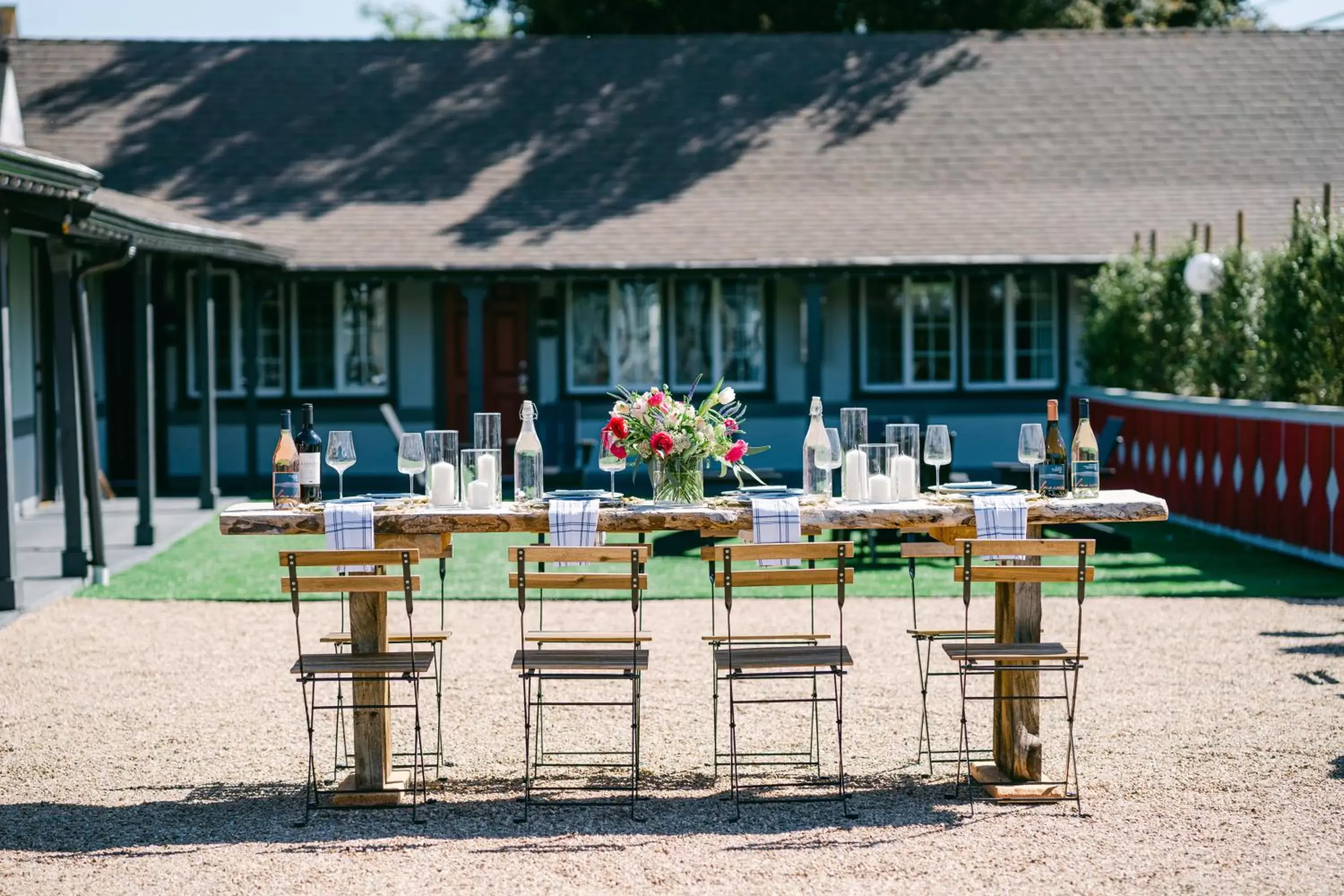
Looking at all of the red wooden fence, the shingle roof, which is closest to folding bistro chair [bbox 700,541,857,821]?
the red wooden fence

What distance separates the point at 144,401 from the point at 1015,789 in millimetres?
9449

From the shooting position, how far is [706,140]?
2188 centimetres

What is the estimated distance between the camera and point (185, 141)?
21.5 metres

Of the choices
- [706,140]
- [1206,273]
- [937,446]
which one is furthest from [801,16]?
[937,446]

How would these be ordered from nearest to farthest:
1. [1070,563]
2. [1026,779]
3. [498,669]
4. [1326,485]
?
[1026,779]
[498,669]
[1326,485]
[1070,563]

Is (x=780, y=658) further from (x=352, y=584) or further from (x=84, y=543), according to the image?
(x=84, y=543)

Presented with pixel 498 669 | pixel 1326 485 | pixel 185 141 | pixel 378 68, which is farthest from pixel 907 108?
pixel 498 669

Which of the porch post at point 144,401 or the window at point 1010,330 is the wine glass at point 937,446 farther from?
the window at point 1010,330

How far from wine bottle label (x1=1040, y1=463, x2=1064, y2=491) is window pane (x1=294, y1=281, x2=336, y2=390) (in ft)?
49.3

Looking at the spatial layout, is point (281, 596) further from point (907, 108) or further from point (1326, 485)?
point (907, 108)

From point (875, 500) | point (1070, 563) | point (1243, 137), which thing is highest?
point (1243, 137)

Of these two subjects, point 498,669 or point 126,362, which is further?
point 126,362

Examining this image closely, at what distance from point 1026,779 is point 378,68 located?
18499mm

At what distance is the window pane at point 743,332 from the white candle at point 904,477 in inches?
551
